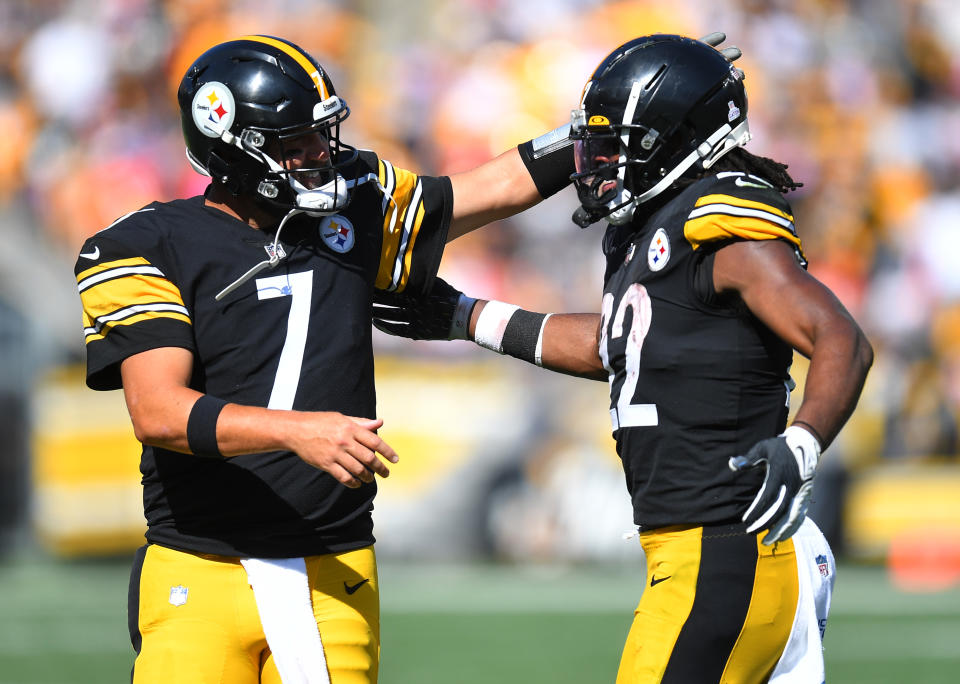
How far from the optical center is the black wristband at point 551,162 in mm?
3541

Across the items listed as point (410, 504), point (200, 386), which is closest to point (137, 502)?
point (410, 504)

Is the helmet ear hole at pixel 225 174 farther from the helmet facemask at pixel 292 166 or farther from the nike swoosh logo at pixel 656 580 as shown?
the nike swoosh logo at pixel 656 580

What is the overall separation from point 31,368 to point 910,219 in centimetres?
659

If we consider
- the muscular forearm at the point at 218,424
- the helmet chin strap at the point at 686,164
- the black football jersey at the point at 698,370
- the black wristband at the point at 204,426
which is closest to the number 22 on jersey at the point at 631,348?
the black football jersey at the point at 698,370

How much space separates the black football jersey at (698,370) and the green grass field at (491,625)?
315 cm

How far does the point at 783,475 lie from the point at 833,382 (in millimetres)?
235

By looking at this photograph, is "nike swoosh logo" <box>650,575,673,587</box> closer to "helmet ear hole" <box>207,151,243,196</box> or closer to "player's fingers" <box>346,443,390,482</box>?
"player's fingers" <box>346,443,390,482</box>

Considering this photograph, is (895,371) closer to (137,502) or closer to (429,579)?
(429,579)

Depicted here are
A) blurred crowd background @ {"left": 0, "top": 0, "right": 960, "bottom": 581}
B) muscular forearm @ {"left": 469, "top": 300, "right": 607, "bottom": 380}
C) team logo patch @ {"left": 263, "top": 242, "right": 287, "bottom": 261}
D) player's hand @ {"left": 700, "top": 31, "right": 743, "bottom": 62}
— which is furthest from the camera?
blurred crowd background @ {"left": 0, "top": 0, "right": 960, "bottom": 581}

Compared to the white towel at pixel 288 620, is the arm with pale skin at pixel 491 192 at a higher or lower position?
higher

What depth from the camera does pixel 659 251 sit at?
9.55 ft

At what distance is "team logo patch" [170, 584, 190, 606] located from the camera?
2893 millimetres

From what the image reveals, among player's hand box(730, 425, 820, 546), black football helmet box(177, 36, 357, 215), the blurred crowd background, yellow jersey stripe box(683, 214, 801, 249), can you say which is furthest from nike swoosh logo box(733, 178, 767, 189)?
the blurred crowd background

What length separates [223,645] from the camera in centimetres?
285
